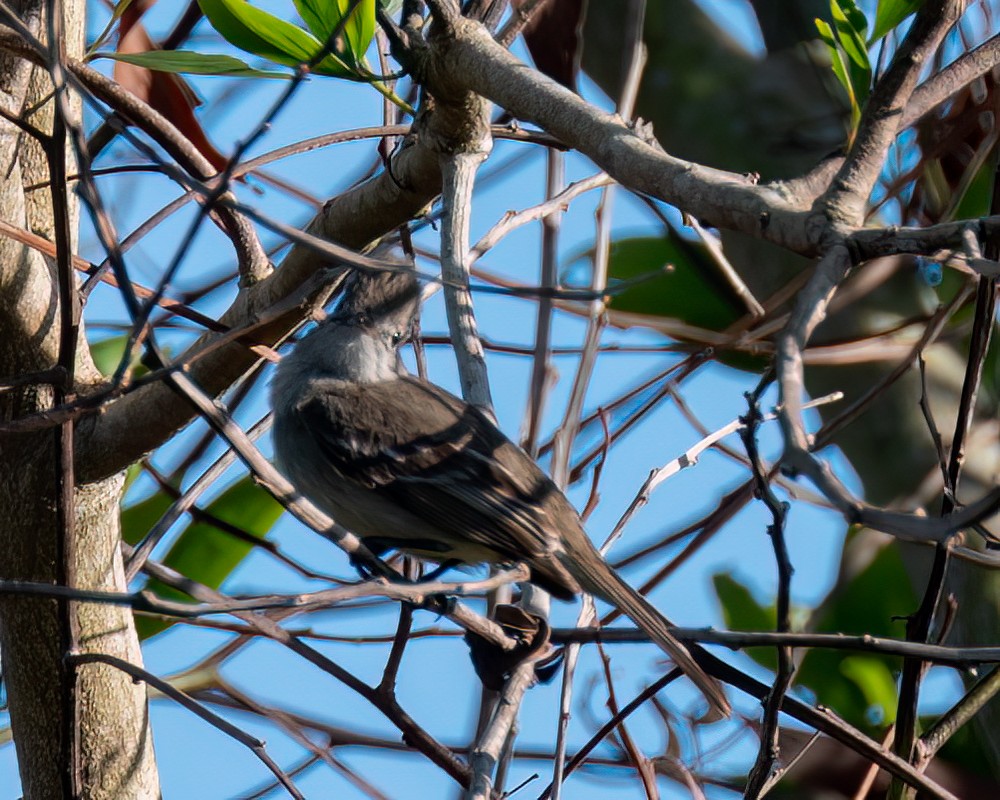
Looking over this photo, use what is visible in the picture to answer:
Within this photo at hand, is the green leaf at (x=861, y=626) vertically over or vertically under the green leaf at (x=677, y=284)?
under

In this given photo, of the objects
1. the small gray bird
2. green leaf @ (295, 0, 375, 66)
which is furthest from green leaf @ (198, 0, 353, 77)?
the small gray bird

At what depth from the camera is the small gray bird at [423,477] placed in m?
2.76

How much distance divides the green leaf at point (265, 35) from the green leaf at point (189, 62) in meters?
0.05

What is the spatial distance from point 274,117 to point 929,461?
7.93 ft

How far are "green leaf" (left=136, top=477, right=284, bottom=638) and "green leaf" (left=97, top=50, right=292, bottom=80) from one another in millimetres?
1191

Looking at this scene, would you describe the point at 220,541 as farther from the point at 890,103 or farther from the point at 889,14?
the point at 890,103

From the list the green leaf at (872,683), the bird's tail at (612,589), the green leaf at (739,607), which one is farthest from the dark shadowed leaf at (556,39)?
the green leaf at (872,683)

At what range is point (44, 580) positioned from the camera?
7.56 feet

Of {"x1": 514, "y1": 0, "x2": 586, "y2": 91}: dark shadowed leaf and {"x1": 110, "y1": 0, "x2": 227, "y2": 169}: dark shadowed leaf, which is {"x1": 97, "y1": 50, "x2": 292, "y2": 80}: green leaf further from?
{"x1": 514, "y1": 0, "x2": 586, "y2": 91}: dark shadowed leaf

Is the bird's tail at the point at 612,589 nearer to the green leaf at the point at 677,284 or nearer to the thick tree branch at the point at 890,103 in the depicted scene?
the green leaf at the point at 677,284

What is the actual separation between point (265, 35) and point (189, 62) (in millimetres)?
178

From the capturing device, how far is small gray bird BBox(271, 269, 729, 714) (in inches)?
109

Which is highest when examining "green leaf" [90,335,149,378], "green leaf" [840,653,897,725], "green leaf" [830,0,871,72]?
"green leaf" [90,335,149,378]

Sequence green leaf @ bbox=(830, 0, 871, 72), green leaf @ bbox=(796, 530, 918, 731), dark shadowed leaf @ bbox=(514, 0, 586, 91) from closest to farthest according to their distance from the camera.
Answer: green leaf @ bbox=(830, 0, 871, 72)
green leaf @ bbox=(796, 530, 918, 731)
dark shadowed leaf @ bbox=(514, 0, 586, 91)
